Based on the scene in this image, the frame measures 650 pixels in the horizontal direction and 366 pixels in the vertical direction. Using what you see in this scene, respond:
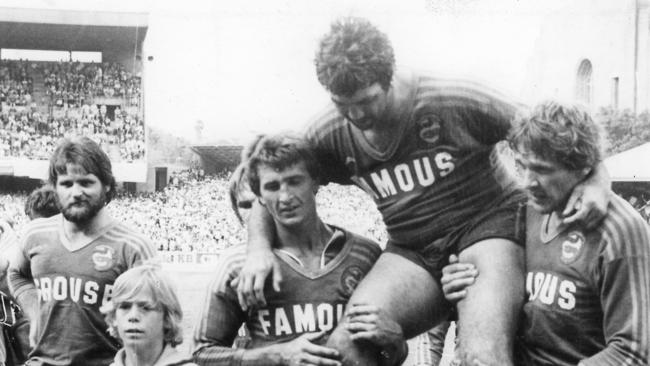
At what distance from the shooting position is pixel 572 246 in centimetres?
240

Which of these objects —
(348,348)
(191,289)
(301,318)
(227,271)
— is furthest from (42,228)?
(191,289)

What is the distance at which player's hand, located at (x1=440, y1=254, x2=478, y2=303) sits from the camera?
8.61ft

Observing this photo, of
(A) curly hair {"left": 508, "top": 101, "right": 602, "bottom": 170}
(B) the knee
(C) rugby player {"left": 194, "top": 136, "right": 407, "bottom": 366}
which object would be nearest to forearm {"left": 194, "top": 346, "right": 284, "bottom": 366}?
(C) rugby player {"left": 194, "top": 136, "right": 407, "bottom": 366}

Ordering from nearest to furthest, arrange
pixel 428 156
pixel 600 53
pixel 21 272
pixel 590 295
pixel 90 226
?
pixel 590 295 < pixel 428 156 < pixel 90 226 < pixel 21 272 < pixel 600 53

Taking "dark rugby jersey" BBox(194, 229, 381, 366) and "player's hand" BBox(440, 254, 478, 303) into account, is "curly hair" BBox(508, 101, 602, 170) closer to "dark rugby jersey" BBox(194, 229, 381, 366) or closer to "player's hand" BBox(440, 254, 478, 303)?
"player's hand" BBox(440, 254, 478, 303)

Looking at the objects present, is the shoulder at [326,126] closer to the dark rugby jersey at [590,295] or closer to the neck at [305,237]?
the neck at [305,237]

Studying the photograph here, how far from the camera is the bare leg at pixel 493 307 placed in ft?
8.09

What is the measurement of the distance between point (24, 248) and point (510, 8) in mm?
2566

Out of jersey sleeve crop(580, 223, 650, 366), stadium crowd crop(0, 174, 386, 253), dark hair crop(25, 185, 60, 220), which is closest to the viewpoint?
jersey sleeve crop(580, 223, 650, 366)

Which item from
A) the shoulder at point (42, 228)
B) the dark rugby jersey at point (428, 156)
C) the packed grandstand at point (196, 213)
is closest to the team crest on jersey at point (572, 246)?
the dark rugby jersey at point (428, 156)

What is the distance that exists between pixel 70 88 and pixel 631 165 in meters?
7.55

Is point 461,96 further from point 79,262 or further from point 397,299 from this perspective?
point 79,262

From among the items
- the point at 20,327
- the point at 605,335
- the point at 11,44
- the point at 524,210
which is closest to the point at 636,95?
the point at 524,210

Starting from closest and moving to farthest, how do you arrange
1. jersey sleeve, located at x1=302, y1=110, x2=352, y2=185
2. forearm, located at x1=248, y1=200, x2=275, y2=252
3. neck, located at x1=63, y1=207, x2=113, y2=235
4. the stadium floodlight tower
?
forearm, located at x1=248, y1=200, x2=275, y2=252
jersey sleeve, located at x1=302, y1=110, x2=352, y2=185
neck, located at x1=63, y1=207, x2=113, y2=235
the stadium floodlight tower
